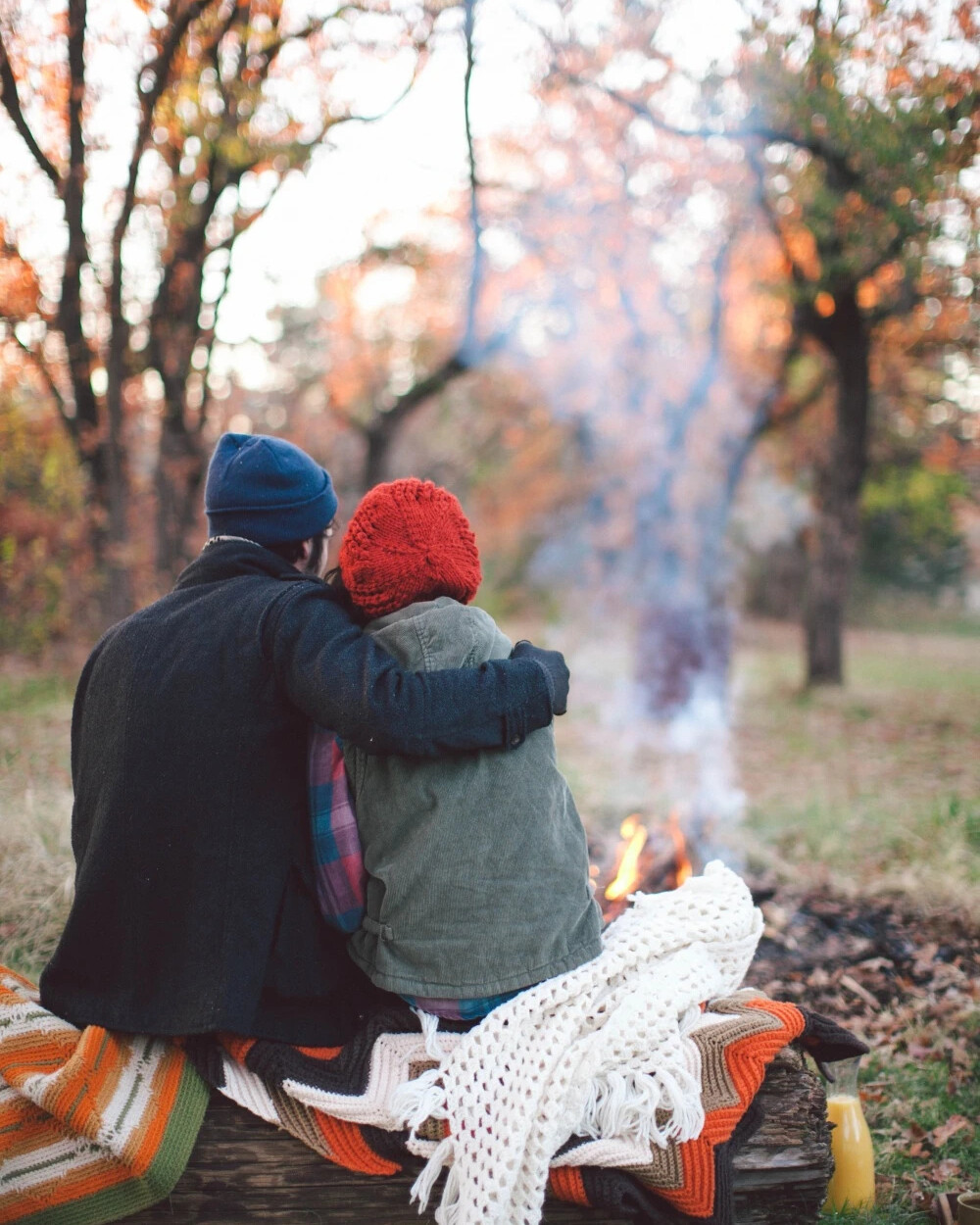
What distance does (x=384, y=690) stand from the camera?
2.04 m

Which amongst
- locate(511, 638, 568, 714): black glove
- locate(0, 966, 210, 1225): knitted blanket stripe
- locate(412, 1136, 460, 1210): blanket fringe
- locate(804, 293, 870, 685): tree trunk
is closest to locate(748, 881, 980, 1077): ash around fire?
locate(412, 1136, 460, 1210): blanket fringe

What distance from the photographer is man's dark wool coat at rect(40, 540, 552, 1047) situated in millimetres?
2107

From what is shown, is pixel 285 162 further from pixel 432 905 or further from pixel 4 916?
pixel 432 905

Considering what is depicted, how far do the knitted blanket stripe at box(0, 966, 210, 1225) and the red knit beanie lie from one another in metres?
1.18

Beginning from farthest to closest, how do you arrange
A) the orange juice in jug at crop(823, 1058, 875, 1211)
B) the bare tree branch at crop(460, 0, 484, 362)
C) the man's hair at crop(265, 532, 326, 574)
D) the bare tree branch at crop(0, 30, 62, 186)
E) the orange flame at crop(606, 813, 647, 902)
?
the bare tree branch at crop(460, 0, 484, 362), the bare tree branch at crop(0, 30, 62, 186), the orange flame at crop(606, 813, 647, 902), the orange juice in jug at crop(823, 1058, 875, 1211), the man's hair at crop(265, 532, 326, 574)

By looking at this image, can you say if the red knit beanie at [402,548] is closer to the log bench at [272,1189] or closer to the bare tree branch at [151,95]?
the log bench at [272,1189]

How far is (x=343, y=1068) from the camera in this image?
7.30ft

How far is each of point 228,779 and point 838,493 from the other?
11.1 m

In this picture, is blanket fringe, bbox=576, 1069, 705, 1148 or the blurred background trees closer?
blanket fringe, bbox=576, 1069, 705, 1148

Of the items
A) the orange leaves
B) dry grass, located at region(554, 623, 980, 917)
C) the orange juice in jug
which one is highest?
the orange leaves

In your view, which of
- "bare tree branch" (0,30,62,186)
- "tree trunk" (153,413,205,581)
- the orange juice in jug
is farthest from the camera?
"tree trunk" (153,413,205,581)

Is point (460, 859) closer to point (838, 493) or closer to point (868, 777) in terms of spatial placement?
point (868, 777)

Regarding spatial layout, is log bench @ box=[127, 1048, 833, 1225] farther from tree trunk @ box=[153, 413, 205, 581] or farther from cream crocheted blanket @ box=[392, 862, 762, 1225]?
tree trunk @ box=[153, 413, 205, 581]

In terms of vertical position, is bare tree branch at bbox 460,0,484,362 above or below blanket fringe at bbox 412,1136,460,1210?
above
